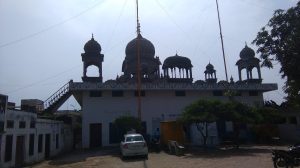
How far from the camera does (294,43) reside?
1569 centimetres

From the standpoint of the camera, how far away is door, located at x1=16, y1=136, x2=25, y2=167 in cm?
1730

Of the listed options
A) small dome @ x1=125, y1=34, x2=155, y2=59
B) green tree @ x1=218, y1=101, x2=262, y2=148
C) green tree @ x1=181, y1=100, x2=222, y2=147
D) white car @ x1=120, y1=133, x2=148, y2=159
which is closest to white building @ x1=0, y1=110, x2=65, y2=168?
white car @ x1=120, y1=133, x2=148, y2=159

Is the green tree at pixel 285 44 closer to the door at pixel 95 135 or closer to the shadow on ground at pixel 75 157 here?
the shadow on ground at pixel 75 157

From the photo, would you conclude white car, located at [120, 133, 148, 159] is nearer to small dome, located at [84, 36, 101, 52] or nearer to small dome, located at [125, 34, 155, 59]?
small dome, located at [84, 36, 101, 52]

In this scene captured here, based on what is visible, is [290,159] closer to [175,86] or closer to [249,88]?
[175,86]

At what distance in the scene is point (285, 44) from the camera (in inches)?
643

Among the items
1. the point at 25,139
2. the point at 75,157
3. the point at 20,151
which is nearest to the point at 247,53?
the point at 75,157

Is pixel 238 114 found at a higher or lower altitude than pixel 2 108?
→ lower

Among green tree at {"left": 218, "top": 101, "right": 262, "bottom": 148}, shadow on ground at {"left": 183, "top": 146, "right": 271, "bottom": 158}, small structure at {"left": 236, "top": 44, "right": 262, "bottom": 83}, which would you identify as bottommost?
shadow on ground at {"left": 183, "top": 146, "right": 271, "bottom": 158}

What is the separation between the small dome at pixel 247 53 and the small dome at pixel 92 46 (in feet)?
56.4

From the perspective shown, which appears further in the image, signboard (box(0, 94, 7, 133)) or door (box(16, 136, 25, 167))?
door (box(16, 136, 25, 167))

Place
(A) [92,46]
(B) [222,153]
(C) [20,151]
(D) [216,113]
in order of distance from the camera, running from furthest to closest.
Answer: (A) [92,46]
(D) [216,113]
(B) [222,153]
(C) [20,151]

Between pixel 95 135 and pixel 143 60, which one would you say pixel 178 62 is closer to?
pixel 143 60

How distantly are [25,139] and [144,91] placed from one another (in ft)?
51.8
